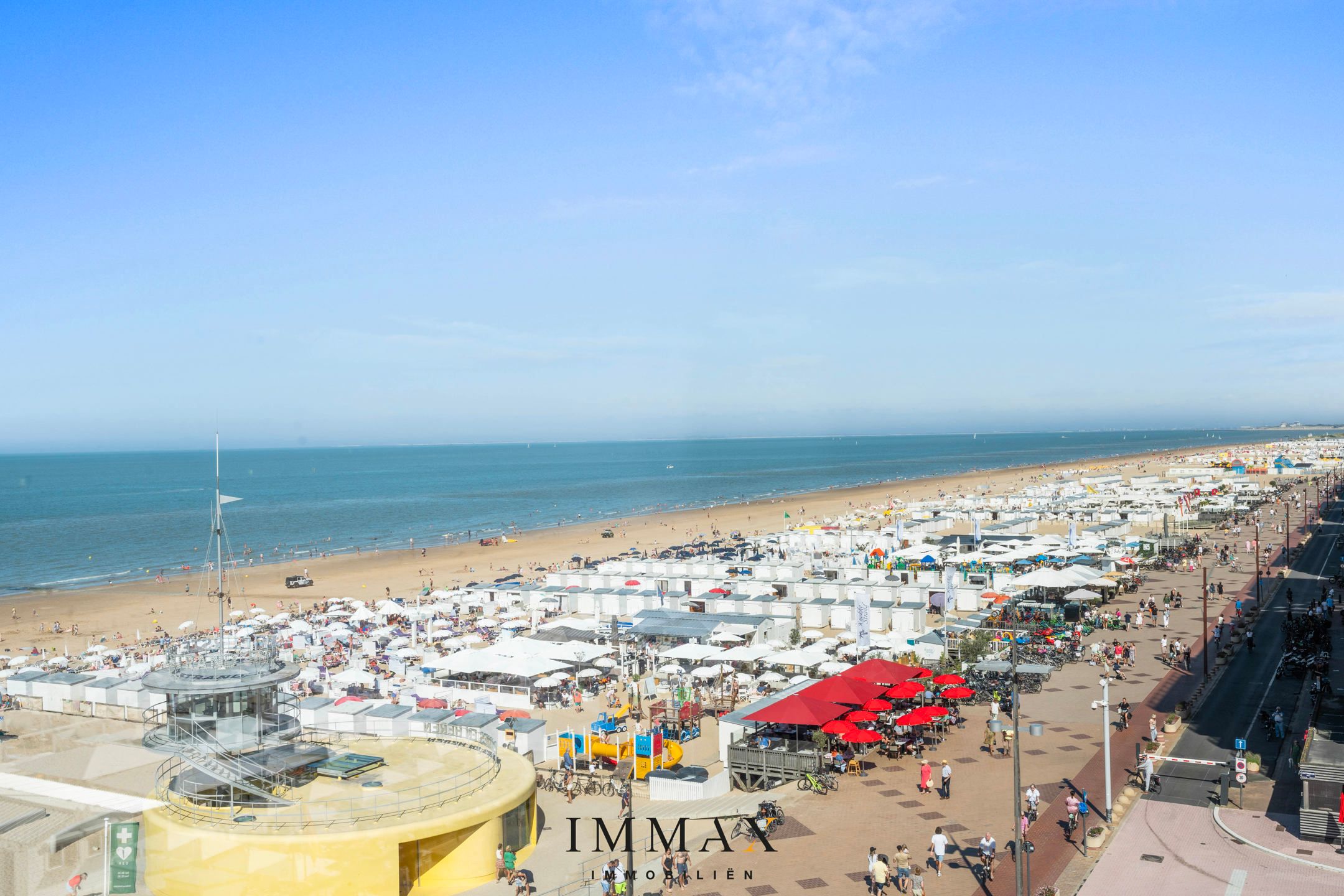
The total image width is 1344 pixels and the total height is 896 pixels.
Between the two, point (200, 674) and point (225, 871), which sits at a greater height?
point (200, 674)

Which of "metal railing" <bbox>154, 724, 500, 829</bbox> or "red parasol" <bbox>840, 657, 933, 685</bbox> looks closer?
"metal railing" <bbox>154, 724, 500, 829</bbox>

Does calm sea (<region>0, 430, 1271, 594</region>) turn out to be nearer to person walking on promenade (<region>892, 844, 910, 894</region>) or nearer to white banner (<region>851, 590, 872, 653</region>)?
white banner (<region>851, 590, 872, 653</region>)

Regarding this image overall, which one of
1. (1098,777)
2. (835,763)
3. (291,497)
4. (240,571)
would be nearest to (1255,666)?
(1098,777)

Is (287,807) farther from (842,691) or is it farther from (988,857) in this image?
(842,691)

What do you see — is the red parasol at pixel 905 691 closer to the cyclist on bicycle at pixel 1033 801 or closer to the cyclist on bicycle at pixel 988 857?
the cyclist on bicycle at pixel 1033 801

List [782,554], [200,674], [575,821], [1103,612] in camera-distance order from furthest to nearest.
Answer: [782,554], [1103,612], [575,821], [200,674]

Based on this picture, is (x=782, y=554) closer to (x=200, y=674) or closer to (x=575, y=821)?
(x=575, y=821)

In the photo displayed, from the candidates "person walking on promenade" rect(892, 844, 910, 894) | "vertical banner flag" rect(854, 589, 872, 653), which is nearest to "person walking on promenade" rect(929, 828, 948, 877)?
"person walking on promenade" rect(892, 844, 910, 894)

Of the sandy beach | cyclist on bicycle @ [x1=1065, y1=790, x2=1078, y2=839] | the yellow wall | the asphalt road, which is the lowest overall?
the sandy beach
